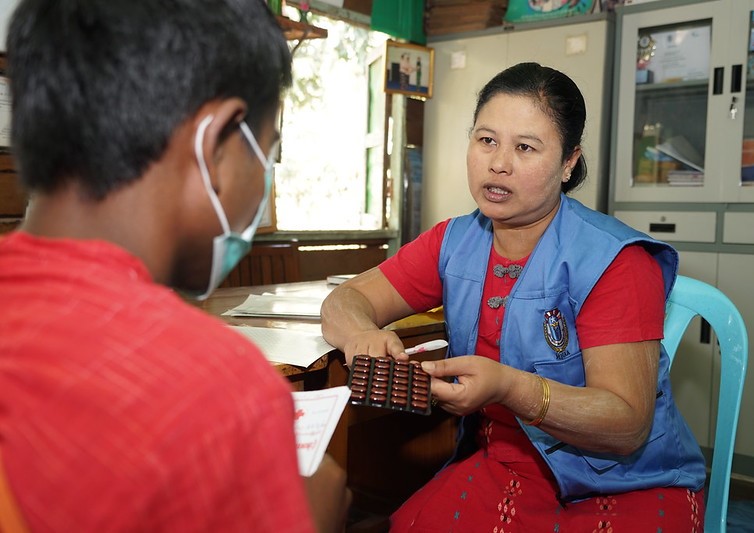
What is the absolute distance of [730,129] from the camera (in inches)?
108

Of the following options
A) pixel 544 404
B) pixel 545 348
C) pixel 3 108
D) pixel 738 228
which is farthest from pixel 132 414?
pixel 738 228

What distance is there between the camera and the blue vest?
113cm

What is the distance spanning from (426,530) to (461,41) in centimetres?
287

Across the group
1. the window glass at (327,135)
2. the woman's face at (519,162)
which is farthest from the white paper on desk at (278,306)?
the window glass at (327,135)

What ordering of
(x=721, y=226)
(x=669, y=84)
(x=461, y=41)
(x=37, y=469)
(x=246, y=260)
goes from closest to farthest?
1. (x=37, y=469)
2. (x=246, y=260)
3. (x=721, y=226)
4. (x=669, y=84)
5. (x=461, y=41)

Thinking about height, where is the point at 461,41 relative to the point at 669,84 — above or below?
above

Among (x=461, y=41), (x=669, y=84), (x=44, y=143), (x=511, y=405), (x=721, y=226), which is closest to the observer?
(x=44, y=143)

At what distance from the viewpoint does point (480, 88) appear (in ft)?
10.8

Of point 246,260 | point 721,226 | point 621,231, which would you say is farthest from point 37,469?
point 721,226

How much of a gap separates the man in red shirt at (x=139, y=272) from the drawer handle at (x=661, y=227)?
2624 mm

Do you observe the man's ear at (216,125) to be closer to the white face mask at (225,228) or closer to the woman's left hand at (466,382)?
the white face mask at (225,228)

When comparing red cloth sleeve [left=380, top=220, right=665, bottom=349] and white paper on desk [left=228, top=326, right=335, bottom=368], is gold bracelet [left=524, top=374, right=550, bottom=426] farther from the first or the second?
white paper on desk [left=228, top=326, right=335, bottom=368]

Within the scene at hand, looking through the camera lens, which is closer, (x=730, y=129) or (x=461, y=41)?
(x=730, y=129)

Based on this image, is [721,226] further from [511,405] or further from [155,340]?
[155,340]
